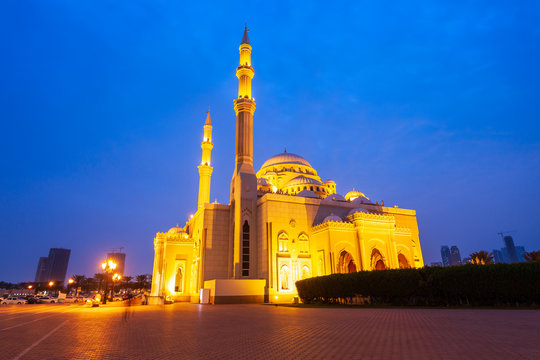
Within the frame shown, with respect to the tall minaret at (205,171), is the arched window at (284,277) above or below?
below

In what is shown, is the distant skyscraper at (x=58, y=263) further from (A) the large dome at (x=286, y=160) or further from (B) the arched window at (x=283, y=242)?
(B) the arched window at (x=283, y=242)

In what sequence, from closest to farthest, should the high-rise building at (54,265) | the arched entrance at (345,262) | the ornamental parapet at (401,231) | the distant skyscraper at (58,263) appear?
1. the arched entrance at (345,262)
2. the ornamental parapet at (401,231)
3. the high-rise building at (54,265)
4. the distant skyscraper at (58,263)

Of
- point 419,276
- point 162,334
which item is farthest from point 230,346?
point 419,276

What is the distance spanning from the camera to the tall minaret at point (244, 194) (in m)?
35.5

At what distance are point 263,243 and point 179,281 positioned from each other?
14.7 m

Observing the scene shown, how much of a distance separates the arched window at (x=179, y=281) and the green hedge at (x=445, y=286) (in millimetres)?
24400

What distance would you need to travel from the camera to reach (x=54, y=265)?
582ft

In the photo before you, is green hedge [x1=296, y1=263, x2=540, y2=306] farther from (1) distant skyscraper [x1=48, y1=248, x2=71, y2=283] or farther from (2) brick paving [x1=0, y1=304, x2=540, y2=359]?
(1) distant skyscraper [x1=48, y1=248, x2=71, y2=283]

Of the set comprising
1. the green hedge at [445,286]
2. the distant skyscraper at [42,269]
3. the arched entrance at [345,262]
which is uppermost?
the distant skyscraper at [42,269]

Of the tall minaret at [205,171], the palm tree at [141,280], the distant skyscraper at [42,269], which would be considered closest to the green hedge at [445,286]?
the tall minaret at [205,171]

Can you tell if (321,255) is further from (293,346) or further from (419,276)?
(293,346)

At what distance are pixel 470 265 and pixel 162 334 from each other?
16901mm

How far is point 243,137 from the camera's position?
39281 millimetres

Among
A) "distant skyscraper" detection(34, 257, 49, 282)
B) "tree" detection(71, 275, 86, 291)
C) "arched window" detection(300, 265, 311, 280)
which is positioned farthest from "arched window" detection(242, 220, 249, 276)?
"distant skyscraper" detection(34, 257, 49, 282)
